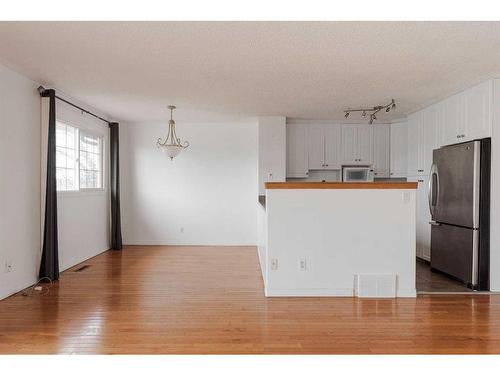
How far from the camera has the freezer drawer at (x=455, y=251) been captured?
3809 mm

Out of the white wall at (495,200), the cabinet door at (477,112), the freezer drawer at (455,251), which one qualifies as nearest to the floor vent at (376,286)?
the freezer drawer at (455,251)

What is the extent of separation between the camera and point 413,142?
5480mm

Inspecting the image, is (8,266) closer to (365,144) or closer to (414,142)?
(365,144)

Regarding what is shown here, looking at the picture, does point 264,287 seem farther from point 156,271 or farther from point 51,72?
point 51,72

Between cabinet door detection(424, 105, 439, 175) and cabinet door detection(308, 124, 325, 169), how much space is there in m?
1.61

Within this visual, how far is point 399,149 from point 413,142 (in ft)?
1.85

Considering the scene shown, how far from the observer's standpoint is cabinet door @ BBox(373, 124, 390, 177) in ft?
20.2

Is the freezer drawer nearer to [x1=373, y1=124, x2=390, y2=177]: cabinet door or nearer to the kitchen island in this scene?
the kitchen island

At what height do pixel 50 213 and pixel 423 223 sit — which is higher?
pixel 50 213

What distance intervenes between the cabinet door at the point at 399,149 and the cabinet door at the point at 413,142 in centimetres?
32

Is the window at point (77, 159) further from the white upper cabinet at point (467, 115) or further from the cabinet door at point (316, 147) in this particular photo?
the white upper cabinet at point (467, 115)

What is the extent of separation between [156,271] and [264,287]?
160 centimetres

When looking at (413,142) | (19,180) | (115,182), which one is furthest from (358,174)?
(19,180)

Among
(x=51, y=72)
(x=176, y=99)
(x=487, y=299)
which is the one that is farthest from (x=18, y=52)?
(x=487, y=299)
